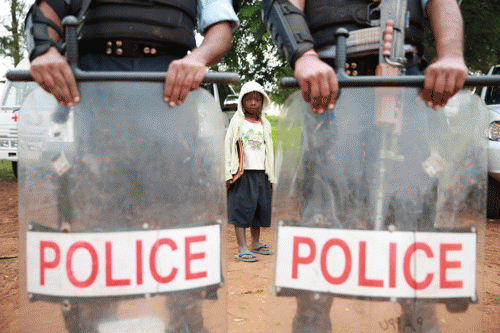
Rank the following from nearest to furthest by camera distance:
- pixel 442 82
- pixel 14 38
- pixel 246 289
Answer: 1. pixel 442 82
2. pixel 246 289
3. pixel 14 38

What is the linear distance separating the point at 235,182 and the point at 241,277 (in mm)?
1013

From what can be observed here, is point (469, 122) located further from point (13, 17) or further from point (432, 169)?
point (13, 17)

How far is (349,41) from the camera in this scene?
139 cm

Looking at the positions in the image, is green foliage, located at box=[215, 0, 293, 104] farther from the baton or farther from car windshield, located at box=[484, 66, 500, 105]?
the baton

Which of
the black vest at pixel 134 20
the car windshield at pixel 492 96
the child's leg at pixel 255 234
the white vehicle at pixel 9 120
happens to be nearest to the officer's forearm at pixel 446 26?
the black vest at pixel 134 20

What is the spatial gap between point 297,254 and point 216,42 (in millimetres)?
782

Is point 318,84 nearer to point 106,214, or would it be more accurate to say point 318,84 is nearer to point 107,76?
point 107,76

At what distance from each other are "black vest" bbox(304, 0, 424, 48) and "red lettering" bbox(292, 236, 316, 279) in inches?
26.9

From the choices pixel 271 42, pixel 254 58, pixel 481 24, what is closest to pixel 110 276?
pixel 271 42

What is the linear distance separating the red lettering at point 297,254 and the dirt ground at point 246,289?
0.25m

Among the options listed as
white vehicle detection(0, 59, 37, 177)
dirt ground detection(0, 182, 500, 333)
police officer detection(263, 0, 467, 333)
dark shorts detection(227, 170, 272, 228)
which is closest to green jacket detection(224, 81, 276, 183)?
dark shorts detection(227, 170, 272, 228)

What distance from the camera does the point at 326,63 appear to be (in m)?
1.42

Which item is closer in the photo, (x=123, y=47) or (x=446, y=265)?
(x=446, y=265)

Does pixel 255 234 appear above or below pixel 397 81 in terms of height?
Answer: below
